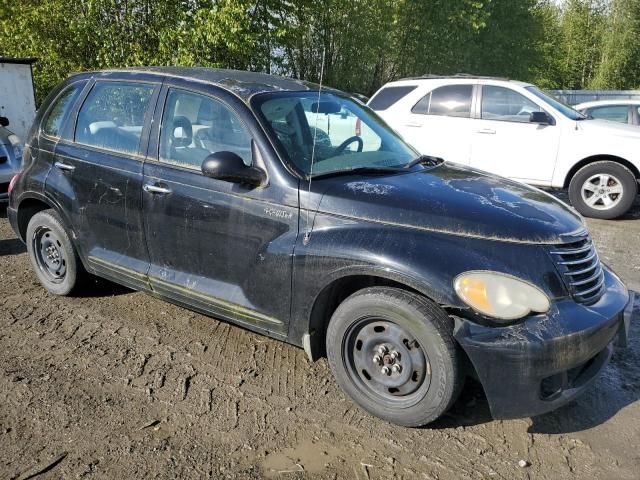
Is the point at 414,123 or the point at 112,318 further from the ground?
the point at 414,123

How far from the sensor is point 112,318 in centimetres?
430

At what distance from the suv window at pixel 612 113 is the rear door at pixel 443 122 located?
294cm

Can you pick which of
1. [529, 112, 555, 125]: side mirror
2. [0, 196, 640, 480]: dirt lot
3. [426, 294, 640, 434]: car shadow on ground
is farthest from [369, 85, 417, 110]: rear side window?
[426, 294, 640, 434]: car shadow on ground

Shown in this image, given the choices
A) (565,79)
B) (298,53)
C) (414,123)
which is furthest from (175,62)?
(565,79)

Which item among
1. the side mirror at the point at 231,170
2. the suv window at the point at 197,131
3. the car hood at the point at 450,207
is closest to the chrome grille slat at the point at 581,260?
the car hood at the point at 450,207

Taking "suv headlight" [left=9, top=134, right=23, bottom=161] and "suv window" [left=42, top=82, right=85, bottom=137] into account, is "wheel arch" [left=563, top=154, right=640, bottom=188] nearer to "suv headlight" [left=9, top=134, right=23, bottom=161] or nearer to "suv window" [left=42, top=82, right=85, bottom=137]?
"suv window" [left=42, top=82, right=85, bottom=137]

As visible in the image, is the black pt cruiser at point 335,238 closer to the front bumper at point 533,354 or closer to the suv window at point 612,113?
the front bumper at point 533,354

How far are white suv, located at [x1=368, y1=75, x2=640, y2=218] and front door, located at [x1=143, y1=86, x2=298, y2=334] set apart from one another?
5.49 meters

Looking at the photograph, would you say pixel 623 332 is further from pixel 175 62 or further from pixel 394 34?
pixel 394 34

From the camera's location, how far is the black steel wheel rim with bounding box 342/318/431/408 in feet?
9.51

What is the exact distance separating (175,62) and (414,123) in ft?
23.5

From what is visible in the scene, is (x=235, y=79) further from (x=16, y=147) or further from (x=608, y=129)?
(x=608, y=129)

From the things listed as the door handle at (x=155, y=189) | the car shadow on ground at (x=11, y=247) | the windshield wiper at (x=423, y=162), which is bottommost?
the car shadow on ground at (x=11, y=247)

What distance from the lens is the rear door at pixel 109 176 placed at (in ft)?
12.6
